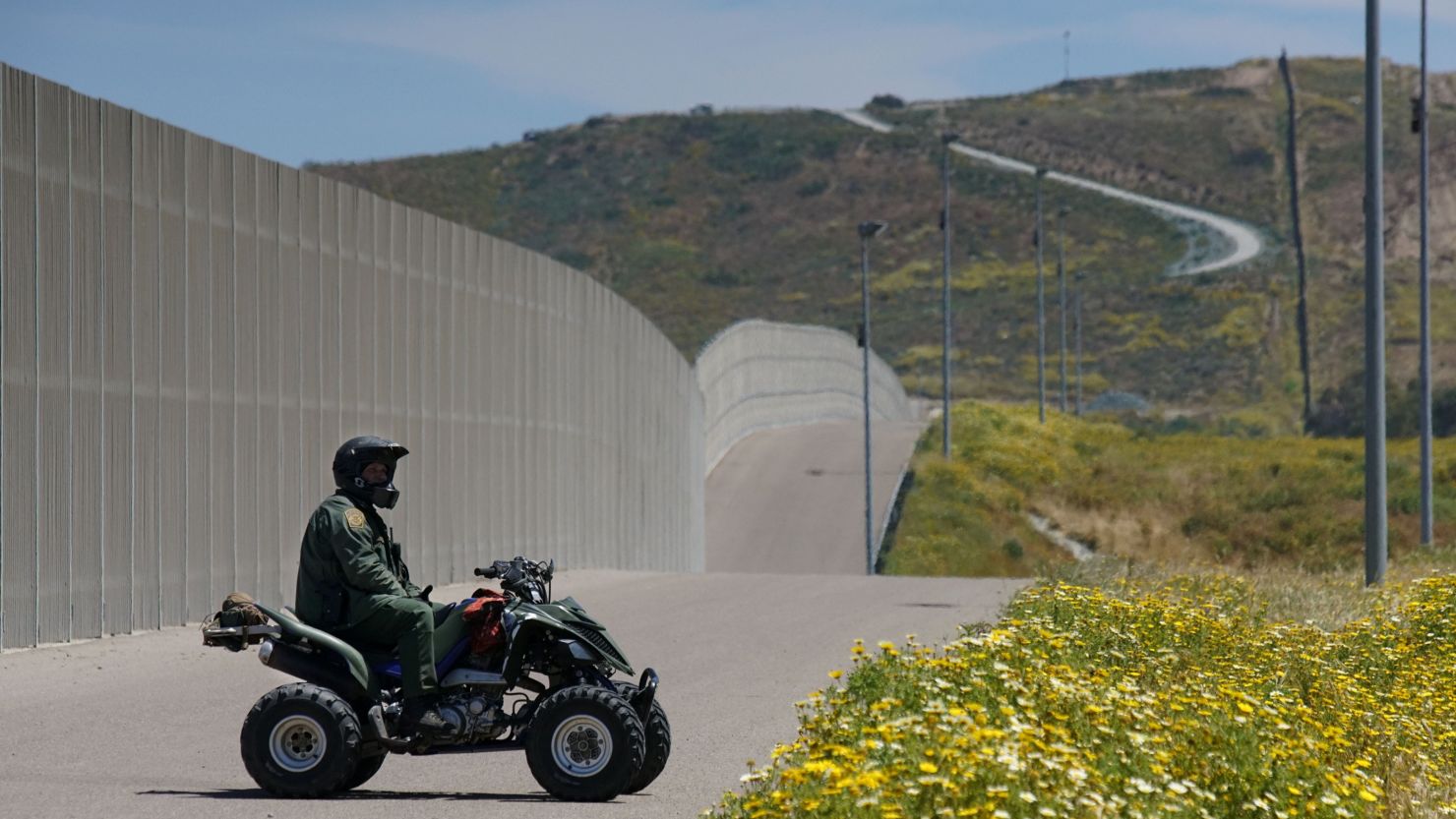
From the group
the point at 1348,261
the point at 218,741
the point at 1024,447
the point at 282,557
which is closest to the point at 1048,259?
the point at 1348,261

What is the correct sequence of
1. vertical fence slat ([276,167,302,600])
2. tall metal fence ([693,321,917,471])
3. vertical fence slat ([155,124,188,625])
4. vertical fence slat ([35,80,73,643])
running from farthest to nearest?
tall metal fence ([693,321,917,471]), vertical fence slat ([276,167,302,600]), vertical fence slat ([155,124,188,625]), vertical fence slat ([35,80,73,643])

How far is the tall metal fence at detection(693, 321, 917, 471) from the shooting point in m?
60.2

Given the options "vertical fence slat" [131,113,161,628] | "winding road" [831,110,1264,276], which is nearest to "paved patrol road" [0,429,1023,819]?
"vertical fence slat" [131,113,161,628]

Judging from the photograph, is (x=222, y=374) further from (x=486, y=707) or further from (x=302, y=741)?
(x=486, y=707)

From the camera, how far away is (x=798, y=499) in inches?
2184

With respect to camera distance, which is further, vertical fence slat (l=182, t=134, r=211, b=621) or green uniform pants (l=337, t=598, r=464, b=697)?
vertical fence slat (l=182, t=134, r=211, b=621)

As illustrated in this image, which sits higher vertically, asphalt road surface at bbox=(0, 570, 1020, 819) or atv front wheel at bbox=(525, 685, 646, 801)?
atv front wheel at bbox=(525, 685, 646, 801)

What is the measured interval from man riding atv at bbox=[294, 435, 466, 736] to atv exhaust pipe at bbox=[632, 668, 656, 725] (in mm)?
892

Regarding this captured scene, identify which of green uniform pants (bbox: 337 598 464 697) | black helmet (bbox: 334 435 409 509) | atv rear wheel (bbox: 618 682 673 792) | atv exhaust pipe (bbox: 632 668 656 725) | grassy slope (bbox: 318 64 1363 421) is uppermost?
grassy slope (bbox: 318 64 1363 421)

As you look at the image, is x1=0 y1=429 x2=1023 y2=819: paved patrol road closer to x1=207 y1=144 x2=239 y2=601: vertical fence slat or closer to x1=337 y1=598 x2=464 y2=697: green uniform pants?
x1=337 y1=598 x2=464 y2=697: green uniform pants

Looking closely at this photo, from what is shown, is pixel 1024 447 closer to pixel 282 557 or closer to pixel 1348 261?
pixel 282 557

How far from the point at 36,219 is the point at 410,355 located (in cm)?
917

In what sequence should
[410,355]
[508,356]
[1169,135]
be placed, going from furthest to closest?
[1169,135], [508,356], [410,355]

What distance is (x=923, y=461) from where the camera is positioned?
59.5 m
